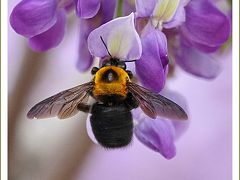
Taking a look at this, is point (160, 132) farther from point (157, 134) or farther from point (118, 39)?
point (118, 39)

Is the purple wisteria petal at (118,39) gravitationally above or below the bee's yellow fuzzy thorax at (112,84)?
above

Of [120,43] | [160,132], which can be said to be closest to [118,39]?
[120,43]

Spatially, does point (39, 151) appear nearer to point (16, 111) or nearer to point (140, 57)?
point (16, 111)

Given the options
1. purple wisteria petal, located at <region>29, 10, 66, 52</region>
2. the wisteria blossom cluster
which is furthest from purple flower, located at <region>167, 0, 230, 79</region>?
purple wisteria petal, located at <region>29, 10, 66, 52</region>

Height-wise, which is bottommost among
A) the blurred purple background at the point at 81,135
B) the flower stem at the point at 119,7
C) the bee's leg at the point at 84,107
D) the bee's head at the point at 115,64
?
the blurred purple background at the point at 81,135

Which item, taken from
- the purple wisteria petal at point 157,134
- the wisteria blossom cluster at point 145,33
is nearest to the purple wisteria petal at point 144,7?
the wisteria blossom cluster at point 145,33

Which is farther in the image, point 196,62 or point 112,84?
point 196,62

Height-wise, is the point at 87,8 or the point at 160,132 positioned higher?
the point at 87,8

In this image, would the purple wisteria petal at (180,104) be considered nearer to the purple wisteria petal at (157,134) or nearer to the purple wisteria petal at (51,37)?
the purple wisteria petal at (157,134)
